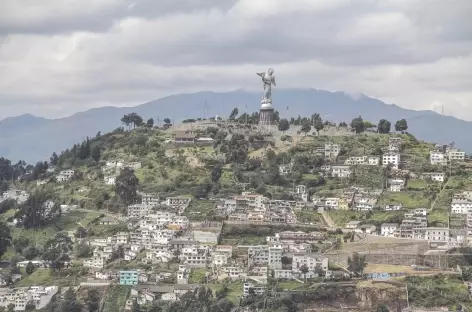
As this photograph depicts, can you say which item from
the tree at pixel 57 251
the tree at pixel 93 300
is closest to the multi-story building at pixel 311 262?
the tree at pixel 93 300

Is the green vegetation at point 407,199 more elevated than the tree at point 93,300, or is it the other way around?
the green vegetation at point 407,199

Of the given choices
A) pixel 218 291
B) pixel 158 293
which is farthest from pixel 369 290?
pixel 158 293

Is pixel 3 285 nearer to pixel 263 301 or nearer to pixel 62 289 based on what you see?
pixel 62 289

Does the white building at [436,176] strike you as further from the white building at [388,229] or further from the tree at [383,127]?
the tree at [383,127]

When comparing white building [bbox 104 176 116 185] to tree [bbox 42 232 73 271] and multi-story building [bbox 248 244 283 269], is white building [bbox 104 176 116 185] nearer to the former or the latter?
tree [bbox 42 232 73 271]

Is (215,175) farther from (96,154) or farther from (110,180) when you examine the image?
(96,154)

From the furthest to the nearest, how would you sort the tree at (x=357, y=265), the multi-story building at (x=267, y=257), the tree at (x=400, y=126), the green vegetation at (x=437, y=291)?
the tree at (x=400, y=126) < the multi-story building at (x=267, y=257) < the tree at (x=357, y=265) < the green vegetation at (x=437, y=291)
